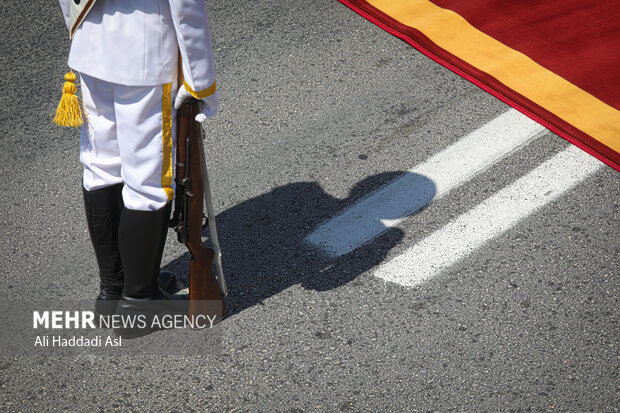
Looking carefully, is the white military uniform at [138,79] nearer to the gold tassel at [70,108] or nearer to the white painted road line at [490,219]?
the gold tassel at [70,108]

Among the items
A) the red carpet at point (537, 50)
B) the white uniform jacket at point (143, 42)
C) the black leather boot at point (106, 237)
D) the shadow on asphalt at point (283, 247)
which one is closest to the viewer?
the white uniform jacket at point (143, 42)

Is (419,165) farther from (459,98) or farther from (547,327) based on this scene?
(547,327)

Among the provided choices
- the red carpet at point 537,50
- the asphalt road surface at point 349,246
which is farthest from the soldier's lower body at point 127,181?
the red carpet at point 537,50

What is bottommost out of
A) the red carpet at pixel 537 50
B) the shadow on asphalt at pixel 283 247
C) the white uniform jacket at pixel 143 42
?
the shadow on asphalt at pixel 283 247

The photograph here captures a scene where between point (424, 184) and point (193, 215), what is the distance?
1.46 meters

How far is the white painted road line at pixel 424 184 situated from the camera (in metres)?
3.63

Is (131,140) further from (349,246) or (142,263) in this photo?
(349,246)

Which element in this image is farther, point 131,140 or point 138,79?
point 131,140

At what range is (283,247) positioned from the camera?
357cm

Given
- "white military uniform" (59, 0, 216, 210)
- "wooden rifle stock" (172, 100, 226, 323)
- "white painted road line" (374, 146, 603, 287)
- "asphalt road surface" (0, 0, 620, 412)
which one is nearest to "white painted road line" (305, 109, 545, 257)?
"asphalt road surface" (0, 0, 620, 412)

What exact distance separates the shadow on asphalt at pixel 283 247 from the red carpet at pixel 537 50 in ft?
3.34

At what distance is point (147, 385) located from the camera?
2.92 m

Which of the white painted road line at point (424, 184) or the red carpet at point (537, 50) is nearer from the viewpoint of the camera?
the white painted road line at point (424, 184)

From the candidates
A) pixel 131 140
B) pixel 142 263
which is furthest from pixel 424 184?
pixel 131 140
